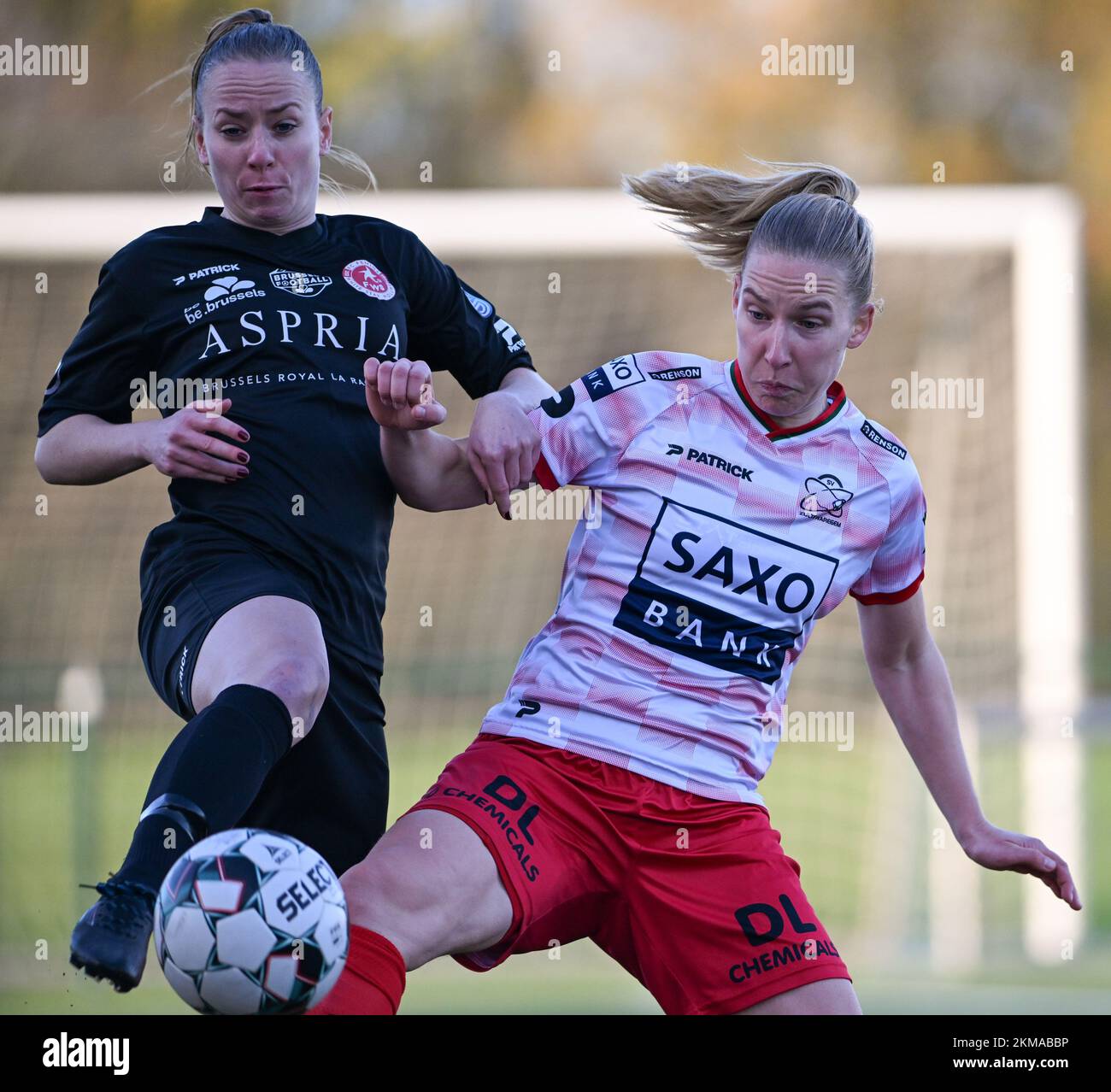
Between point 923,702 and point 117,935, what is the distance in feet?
5.57

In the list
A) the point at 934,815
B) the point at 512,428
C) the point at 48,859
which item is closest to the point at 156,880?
the point at 512,428

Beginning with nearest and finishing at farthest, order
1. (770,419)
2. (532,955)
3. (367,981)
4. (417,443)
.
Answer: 1. (367,981)
2. (417,443)
3. (770,419)
4. (532,955)

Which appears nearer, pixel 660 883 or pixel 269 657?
pixel 269 657

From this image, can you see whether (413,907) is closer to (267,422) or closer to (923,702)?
(267,422)

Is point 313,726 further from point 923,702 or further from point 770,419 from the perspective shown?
point 923,702

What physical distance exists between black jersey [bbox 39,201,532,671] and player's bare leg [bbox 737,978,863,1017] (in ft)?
3.15

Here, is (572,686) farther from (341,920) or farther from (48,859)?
(48,859)

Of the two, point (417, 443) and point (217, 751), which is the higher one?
point (417, 443)

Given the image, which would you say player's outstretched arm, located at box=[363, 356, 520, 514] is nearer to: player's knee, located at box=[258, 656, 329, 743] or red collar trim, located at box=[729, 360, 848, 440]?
player's knee, located at box=[258, 656, 329, 743]

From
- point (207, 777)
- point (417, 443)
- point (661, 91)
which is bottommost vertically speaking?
point (207, 777)

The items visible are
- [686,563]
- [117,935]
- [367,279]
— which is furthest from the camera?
[367,279]

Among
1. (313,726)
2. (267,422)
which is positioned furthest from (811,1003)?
(267,422)

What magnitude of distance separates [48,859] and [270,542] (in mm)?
4775

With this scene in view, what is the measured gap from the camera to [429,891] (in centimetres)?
255
